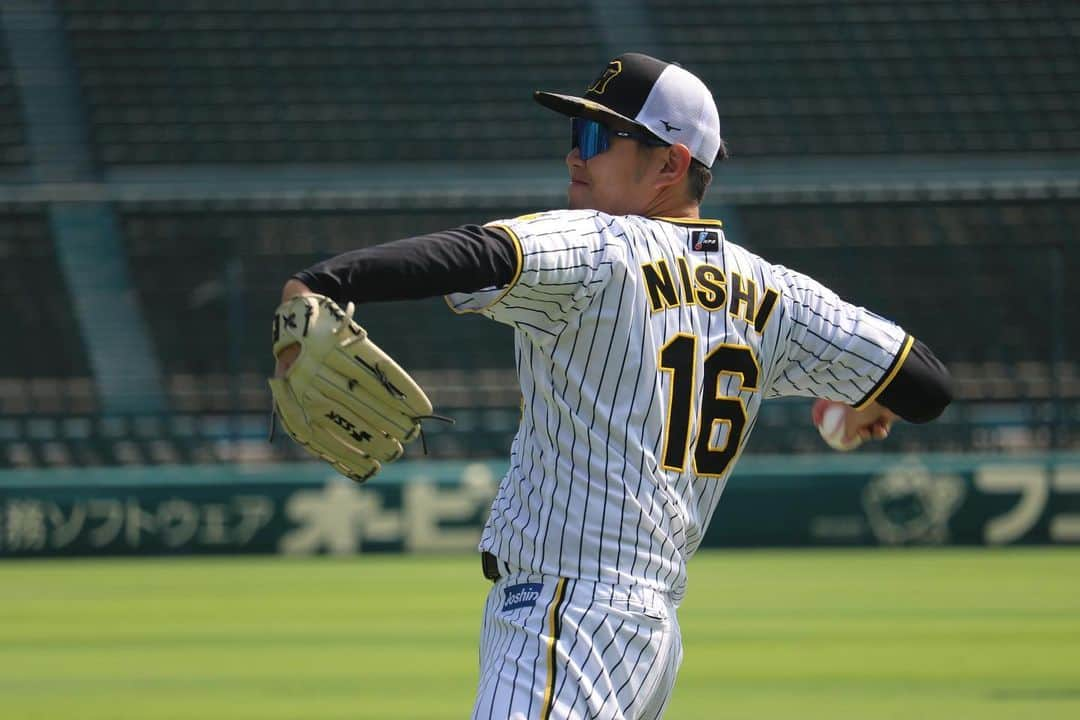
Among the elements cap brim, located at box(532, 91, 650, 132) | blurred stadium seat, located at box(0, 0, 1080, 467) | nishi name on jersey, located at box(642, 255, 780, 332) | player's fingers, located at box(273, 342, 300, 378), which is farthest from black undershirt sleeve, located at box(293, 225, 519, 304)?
blurred stadium seat, located at box(0, 0, 1080, 467)

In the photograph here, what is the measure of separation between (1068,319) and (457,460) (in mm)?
4532

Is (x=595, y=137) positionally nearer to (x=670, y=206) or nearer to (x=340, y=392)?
(x=670, y=206)

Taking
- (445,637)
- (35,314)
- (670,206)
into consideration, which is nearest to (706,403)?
(670,206)

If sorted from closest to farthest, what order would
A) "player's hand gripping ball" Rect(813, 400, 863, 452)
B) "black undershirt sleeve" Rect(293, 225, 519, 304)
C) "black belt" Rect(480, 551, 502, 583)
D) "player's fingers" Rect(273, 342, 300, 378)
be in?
1. "black undershirt sleeve" Rect(293, 225, 519, 304)
2. "player's fingers" Rect(273, 342, 300, 378)
3. "black belt" Rect(480, 551, 502, 583)
4. "player's hand gripping ball" Rect(813, 400, 863, 452)

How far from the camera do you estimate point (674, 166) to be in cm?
294

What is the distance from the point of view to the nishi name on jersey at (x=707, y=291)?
2.79 m

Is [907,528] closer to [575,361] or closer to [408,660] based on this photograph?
[408,660]

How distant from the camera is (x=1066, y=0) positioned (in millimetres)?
18141

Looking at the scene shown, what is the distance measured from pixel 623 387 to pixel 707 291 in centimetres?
25

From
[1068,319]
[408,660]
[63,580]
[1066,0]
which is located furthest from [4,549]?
[1066,0]

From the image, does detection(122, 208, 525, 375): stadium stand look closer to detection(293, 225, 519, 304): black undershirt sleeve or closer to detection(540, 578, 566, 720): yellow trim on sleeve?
detection(540, 578, 566, 720): yellow trim on sleeve

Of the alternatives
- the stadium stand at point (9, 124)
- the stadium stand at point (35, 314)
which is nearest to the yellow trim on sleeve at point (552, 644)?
the stadium stand at point (35, 314)

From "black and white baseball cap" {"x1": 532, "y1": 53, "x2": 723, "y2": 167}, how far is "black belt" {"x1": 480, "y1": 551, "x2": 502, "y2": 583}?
0.83 m

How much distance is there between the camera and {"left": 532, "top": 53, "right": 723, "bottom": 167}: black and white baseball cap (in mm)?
2900
